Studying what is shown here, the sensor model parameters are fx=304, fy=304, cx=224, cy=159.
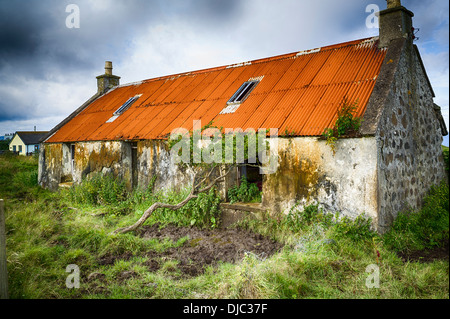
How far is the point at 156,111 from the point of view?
11.2 metres

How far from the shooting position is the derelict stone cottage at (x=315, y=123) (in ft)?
20.9

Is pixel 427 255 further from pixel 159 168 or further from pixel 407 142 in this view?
pixel 159 168

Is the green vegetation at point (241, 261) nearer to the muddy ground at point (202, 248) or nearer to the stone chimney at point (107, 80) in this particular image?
the muddy ground at point (202, 248)

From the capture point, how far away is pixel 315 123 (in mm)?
6887

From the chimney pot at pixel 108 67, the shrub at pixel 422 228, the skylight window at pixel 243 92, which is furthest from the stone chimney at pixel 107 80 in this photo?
the shrub at pixel 422 228

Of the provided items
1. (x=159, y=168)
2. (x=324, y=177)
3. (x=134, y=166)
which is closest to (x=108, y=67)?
(x=134, y=166)

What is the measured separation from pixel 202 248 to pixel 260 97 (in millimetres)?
4773

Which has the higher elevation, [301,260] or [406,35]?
[406,35]

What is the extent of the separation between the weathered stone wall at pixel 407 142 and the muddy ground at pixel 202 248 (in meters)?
2.57

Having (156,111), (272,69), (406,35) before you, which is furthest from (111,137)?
(406,35)

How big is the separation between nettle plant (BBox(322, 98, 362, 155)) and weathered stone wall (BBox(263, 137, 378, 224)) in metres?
0.14

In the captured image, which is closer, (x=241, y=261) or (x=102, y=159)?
(x=241, y=261)

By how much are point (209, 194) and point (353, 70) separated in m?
5.01
